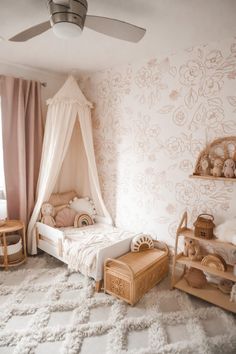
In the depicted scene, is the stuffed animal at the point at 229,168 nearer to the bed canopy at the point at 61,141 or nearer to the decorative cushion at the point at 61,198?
the bed canopy at the point at 61,141

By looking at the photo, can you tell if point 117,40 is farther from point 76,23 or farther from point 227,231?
point 227,231

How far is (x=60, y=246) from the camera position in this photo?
9.90ft

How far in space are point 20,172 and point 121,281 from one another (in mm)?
2003

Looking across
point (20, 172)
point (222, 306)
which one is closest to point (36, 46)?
point (20, 172)

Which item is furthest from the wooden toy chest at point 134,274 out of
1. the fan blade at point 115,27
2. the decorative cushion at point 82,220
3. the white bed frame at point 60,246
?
the fan blade at point 115,27

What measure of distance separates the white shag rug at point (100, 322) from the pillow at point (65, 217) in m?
0.85

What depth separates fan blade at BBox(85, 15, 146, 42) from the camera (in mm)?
1654

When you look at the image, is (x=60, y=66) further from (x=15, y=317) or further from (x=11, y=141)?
(x=15, y=317)

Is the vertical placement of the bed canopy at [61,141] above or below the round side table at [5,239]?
above

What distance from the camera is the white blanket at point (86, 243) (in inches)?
106

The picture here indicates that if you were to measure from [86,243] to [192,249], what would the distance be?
47.4 inches

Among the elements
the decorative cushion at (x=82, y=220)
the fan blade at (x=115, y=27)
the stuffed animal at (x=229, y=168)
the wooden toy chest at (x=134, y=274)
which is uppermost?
the fan blade at (x=115, y=27)

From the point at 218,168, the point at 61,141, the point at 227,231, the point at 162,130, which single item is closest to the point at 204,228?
the point at 227,231

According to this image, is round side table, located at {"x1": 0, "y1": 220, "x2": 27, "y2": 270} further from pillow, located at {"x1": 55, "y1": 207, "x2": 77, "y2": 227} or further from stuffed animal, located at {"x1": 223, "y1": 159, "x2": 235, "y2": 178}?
stuffed animal, located at {"x1": 223, "y1": 159, "x2": 235, "y2": 178}
